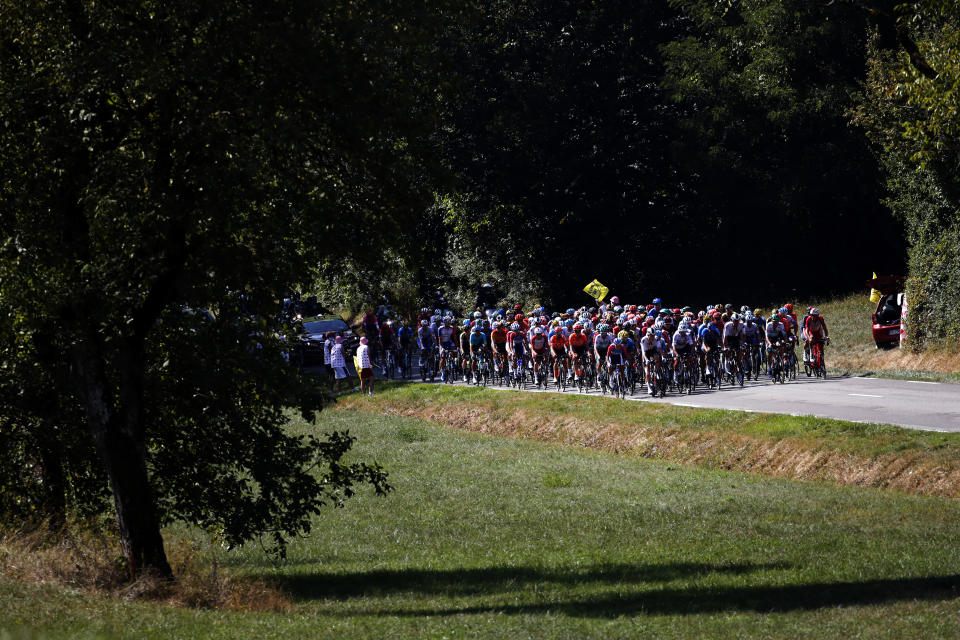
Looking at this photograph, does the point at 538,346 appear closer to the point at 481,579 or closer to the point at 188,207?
the point at 481,579

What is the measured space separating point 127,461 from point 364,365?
79.4ft

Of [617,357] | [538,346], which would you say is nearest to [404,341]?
[538,346]

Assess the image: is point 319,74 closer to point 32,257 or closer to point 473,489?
point 32,257

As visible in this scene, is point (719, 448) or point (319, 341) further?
point (319, 341)

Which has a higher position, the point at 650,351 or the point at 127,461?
the point at 650,351

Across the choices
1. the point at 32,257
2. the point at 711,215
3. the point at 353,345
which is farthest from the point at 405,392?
the point at 32,257

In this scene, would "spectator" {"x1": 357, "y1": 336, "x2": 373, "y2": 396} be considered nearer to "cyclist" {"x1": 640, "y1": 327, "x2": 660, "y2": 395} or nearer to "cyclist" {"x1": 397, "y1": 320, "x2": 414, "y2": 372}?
"cyclist" {"x1": 397, "y1": 320, "x2": 414, "y2": 372}

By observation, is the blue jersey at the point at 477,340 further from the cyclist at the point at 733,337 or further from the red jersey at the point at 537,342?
the cyclist at the point at 733,337

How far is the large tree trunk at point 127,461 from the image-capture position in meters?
13.1

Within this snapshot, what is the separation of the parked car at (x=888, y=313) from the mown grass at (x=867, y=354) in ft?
1.56

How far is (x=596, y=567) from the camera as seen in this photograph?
1402 centimetres

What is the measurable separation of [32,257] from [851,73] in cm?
3918

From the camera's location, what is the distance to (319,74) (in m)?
11.9

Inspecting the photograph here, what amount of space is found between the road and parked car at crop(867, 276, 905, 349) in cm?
534
